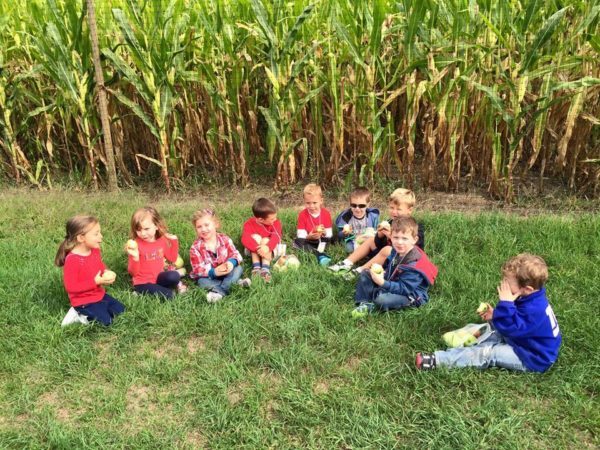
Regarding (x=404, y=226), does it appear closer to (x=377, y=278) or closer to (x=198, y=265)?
(x=377, y=278)

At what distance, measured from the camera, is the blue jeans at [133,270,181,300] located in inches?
166

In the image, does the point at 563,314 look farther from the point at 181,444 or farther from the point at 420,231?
the point at 181,444

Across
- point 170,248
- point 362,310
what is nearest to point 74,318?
point 170,248

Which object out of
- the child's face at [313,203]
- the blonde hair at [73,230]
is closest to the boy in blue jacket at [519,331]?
the child's face at [313,203]

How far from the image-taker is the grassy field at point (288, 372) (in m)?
2.83

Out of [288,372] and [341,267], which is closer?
[288,372]

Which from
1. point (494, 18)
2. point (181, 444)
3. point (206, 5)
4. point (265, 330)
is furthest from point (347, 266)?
point (206, 5)

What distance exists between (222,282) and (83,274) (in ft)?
3.66

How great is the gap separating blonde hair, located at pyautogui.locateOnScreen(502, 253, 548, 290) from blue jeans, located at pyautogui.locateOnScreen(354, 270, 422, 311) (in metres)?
0.97

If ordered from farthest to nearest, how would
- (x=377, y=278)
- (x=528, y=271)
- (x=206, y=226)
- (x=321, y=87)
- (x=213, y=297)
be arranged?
1. (x=321, y=87)
2. (x=206, y=226)
3. (x=213, y=297)
4. (x=377, y=278)
5. (x=528, y=271)

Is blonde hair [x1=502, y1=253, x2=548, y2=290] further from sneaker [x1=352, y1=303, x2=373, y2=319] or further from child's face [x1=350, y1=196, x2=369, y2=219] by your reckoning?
child's face [x1=350, y1=196, x2=369, y2=219]

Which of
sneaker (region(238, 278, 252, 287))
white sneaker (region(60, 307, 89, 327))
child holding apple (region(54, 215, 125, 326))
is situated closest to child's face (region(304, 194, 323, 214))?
sneaker (region(238, 278, 252, 287))

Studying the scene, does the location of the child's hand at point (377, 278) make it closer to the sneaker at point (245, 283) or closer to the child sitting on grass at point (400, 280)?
the child sitting on grass at point (400, 280)

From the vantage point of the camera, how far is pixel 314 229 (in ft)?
16.8
